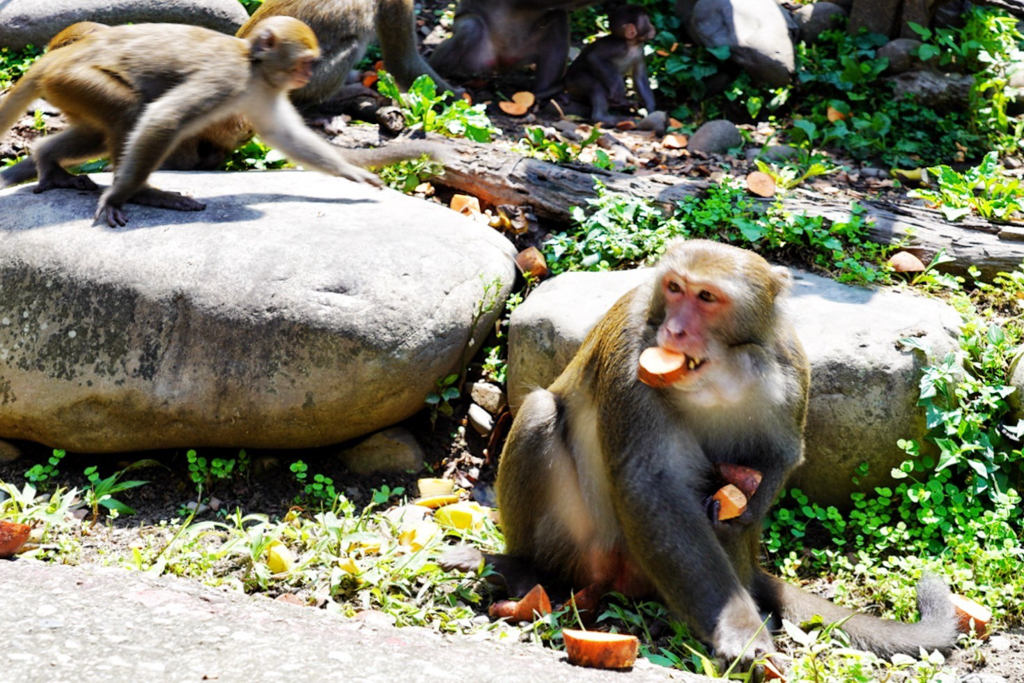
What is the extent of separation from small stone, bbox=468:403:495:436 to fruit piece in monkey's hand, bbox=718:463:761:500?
5.85 ft

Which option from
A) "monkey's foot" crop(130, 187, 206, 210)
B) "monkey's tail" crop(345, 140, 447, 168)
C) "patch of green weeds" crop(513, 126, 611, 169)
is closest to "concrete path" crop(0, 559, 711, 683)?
"monkey's foot" crop(130, 187, 206, 210)

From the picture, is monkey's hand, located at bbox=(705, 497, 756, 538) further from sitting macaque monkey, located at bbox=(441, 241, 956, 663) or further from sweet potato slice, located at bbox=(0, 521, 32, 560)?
sweet potato slice, located at bbox=(0, 521, 32, 560)

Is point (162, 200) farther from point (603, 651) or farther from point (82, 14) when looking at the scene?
point (82, 14)

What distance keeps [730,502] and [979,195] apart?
3786mm

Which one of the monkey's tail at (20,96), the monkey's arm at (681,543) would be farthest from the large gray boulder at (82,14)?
the monkey's arm at (681,543)

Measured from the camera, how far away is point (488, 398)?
526 centimetres

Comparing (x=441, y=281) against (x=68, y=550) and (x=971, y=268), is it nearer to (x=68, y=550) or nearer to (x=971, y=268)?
(x=68, y=550)

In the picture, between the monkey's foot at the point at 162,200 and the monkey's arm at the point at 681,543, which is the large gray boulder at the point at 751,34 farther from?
the monkey's arm at the point at 681,543

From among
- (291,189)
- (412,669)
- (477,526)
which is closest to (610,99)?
(291,189)

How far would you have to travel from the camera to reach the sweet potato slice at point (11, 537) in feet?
12.6

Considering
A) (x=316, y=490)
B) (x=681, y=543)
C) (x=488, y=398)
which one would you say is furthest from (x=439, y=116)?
(x=681, y=543)

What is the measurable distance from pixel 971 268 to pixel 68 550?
4.41 meters

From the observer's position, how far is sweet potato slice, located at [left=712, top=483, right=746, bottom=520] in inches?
139

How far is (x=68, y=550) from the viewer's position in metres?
4.04
